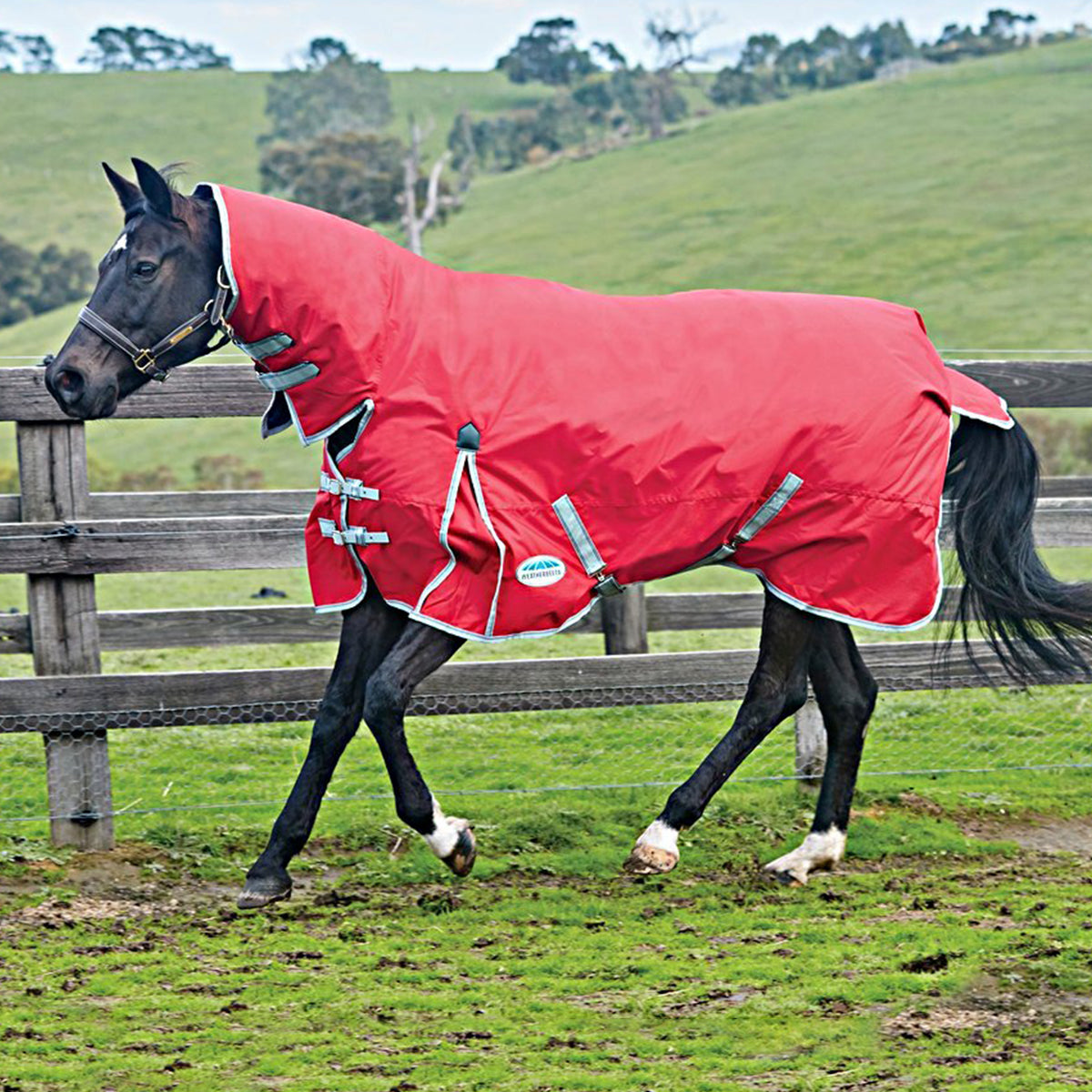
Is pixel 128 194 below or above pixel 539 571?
above

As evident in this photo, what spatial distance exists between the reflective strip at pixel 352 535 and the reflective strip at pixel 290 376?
1.48 ft

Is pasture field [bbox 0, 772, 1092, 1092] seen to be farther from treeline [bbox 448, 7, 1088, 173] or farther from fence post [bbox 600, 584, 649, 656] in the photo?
treeline [bbox 448, 7, 1088, 173]

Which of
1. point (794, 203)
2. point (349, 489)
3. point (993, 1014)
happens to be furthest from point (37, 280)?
point (993, 1014)

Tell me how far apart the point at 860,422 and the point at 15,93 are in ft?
276

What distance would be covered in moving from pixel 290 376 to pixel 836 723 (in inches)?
91.6

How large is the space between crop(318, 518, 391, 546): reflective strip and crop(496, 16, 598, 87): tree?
86775 millimetres

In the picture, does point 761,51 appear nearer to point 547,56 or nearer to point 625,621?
point 547,56

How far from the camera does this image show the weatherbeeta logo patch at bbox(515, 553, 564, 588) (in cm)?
480

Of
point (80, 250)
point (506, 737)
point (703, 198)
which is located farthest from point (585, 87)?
point (506, 737)

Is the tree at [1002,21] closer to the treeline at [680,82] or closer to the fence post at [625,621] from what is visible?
the treeline at [680,82]

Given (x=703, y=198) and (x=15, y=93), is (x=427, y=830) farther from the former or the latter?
(x=15, y=93)

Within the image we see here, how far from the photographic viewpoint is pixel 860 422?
5.14 meters

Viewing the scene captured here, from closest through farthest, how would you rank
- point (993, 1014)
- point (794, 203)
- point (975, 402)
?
1. point (993, 1014)
2. point (975, 402)
3. point (794, 203)

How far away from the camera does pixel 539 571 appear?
482 centimetres
